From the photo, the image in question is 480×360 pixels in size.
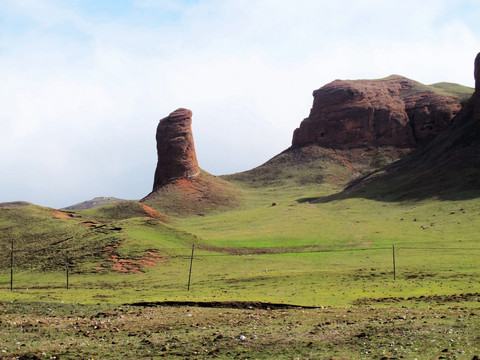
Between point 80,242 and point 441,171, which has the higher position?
point 441,171

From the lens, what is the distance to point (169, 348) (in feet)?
61.0

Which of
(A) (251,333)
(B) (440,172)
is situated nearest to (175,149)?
(B) (440,172)

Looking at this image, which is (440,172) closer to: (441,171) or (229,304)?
(441,171)

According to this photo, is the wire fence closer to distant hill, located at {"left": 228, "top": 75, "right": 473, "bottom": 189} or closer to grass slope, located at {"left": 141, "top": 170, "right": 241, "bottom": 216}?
A: grass slope, located at {"left": 141, "top": 170, "right": 241, "bottom": 216}

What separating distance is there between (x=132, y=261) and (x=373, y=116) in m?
106

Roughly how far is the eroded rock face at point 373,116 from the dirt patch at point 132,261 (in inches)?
3914

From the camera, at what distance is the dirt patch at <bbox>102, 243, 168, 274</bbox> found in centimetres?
5029

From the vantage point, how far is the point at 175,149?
124250 millimetres

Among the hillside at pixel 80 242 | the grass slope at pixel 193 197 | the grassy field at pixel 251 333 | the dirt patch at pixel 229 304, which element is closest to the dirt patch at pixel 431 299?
the grassy field at pixel 251 333

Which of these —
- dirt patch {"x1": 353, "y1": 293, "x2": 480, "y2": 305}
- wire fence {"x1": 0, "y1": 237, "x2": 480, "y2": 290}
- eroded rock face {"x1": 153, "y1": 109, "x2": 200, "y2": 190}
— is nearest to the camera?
dirt patch {"x1": 353, "y1": 293, "x2": 480, "y2": 305}

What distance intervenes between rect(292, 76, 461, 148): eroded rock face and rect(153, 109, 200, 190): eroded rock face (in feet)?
130

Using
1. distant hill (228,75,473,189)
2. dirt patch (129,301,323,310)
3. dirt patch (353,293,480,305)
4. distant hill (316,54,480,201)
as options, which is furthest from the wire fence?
distant hill (228,75,473,189)

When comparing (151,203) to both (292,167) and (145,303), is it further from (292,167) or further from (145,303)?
(145,303)

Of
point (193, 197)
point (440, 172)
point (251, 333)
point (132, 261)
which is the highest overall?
point (440, 172)
